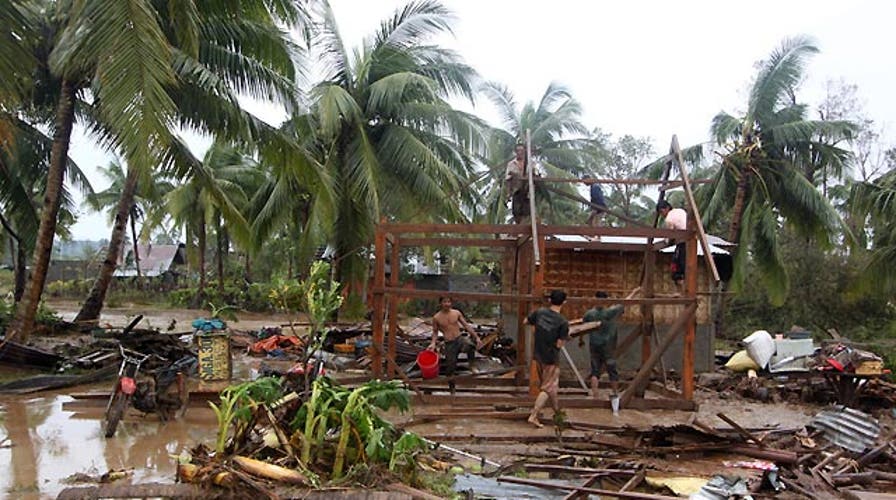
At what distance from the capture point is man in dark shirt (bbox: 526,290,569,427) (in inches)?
327

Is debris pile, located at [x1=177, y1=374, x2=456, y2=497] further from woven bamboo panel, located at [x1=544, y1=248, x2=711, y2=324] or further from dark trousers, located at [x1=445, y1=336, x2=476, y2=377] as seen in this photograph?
woven bamboo panel, located at [x1=544, y1=248, x2=711, y2=324]

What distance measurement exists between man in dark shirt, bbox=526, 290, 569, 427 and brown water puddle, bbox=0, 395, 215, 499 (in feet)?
12.4

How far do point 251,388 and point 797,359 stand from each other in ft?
33.2

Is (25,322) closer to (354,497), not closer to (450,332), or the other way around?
(450,332)

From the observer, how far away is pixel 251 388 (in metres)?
5.35

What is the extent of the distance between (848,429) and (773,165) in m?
13.2

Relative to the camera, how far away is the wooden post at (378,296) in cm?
972

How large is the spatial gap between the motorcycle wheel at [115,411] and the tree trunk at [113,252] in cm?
896

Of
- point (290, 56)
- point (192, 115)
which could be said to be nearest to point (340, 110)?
point (290, 56)

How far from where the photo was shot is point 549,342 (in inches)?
332

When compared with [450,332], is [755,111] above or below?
above

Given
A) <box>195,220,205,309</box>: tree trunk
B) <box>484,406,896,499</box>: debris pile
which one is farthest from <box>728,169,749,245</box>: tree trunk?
<box>195,220,205,309</box>: tree trunk

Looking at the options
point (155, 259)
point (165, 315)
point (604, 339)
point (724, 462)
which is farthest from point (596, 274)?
point (155, 259)

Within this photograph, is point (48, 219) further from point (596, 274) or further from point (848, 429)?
point (848, 429)
